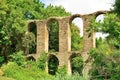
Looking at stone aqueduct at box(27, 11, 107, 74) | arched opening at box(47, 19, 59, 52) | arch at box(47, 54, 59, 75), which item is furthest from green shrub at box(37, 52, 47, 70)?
arched opening at box(47, 19, 59, 52)

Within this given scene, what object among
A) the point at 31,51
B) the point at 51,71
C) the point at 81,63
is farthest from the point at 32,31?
the point at 81,63

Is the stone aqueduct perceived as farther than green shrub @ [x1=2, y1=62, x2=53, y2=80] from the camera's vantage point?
Yes

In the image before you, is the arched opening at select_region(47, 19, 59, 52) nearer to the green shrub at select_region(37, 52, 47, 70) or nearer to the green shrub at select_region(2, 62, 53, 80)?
the green shrub at select_region(37, 52, 47, 70)

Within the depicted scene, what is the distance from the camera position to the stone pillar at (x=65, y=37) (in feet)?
137

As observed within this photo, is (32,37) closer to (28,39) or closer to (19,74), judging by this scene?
(28,39)

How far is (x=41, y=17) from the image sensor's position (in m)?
47.5

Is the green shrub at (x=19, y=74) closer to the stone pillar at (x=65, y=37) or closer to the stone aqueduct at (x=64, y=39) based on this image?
the stone aqueduct at (x=64, y=39)

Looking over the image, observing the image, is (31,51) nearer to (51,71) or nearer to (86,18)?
(51,71)

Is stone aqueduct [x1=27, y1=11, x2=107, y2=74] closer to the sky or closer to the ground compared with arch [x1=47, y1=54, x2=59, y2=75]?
closer to the sky

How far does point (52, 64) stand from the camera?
44938 mm

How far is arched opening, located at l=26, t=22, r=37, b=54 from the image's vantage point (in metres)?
42.9

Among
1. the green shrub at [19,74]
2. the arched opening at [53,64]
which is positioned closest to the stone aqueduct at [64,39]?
the arched opening at [53,64]

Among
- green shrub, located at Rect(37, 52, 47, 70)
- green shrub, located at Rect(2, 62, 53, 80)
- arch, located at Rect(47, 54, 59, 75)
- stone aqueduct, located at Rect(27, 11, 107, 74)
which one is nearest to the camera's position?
green shrub, located at Rect(2, 62, 53, 80)

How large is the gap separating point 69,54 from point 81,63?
2.83 metres
